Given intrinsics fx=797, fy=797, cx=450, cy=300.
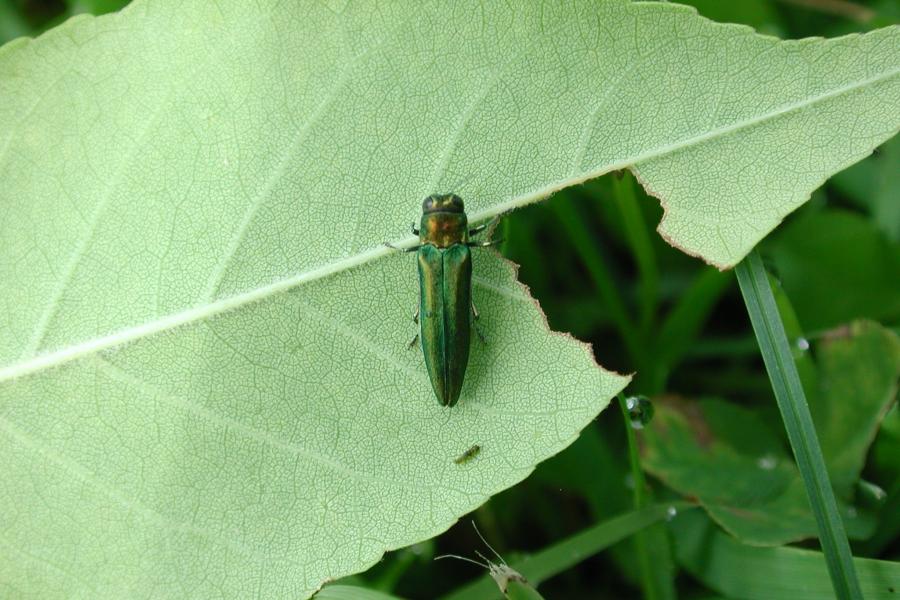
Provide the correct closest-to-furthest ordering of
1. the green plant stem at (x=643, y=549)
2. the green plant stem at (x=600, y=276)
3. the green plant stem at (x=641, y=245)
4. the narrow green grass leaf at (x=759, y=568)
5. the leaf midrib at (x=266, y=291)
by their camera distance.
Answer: the leaf midrib at (x=266, y=291) → the narrow green grass leaf at (x=759, y=568) → the green plant stem at (x=643, y=549) → the green plant stem at (x=641, y=245) → the green plant stem at (x=600, y=276)

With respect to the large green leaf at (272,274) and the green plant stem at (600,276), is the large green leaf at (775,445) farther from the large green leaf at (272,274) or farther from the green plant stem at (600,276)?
the large green leaf at (272,274)

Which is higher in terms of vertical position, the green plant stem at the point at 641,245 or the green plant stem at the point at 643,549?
the green plant stem at the point at 641,245

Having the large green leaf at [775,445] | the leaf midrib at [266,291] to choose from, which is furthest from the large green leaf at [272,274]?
the large green leaf at [775,445]

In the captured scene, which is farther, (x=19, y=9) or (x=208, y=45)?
(x=19, y=9)

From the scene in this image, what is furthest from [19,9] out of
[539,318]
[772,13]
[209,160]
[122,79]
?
[772,13]

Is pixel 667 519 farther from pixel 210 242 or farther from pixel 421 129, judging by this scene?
pixel 210 242

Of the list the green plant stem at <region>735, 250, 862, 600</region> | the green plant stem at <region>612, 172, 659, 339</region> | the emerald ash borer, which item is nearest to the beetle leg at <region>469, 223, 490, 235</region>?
the emerald ash borer

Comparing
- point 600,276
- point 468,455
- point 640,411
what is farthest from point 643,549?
point 600,276
